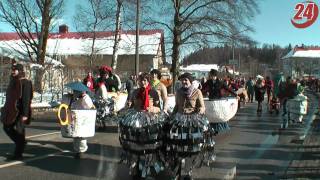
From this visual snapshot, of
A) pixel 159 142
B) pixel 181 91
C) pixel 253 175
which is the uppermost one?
pixel 181 91

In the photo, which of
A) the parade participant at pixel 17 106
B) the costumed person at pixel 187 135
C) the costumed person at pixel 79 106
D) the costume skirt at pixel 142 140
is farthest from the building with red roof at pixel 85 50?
the costume skirt at pixel 142 140

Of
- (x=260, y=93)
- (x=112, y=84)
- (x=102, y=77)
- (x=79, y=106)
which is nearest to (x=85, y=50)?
(x=260, y=93)

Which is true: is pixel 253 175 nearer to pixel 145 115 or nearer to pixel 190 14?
pixel 145 115

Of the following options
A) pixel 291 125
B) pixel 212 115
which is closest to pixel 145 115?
pixel 212 115

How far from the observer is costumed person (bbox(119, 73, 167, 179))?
8.06 meters

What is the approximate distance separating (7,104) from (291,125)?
1088cm

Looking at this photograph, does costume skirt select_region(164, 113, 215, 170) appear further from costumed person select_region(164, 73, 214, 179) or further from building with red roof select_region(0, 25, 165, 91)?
building with red roof select_region(0, 25, 165, 91)

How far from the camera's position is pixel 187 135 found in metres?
7.93

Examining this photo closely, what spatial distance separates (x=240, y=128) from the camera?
17.0 metres

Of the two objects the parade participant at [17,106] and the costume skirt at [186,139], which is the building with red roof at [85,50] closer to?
the parade participant at [17,106]

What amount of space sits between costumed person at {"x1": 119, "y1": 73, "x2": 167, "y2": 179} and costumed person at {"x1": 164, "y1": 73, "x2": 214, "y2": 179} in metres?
0.18

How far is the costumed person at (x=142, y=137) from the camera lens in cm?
806

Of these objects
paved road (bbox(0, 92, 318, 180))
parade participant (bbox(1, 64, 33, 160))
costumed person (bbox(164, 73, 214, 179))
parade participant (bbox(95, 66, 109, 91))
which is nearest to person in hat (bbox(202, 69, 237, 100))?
paved road (bbox(0, 92, 318, 180))

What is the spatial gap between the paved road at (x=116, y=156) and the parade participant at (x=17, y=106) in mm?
647
